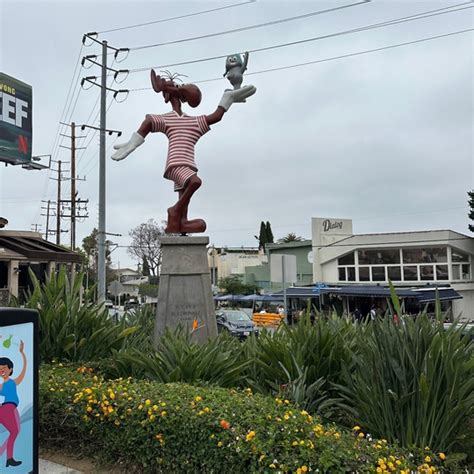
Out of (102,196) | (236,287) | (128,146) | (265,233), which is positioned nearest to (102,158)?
(102,196)

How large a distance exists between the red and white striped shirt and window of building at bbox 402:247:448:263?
76.8 ft

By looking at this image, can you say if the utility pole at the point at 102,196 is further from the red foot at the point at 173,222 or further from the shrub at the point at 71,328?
the shrub at the point at 71,328

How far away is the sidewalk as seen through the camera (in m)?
4.07

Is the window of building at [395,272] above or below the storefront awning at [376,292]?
above

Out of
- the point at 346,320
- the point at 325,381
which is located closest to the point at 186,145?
the point at 346,320

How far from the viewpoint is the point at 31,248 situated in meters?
19.8

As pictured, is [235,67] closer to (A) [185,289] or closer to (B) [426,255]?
(A) [185,289]

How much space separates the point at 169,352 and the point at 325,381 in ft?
5.40

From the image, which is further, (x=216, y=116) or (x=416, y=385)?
(x=216, y=116)

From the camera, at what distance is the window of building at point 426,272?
28.2 m

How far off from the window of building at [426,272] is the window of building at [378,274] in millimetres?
2297

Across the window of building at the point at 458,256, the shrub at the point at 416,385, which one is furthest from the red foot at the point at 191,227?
the window of building at the point at 458,256

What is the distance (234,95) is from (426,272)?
23.2 m

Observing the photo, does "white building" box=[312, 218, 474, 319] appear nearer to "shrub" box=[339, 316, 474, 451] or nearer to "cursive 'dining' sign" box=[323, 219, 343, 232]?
"cursive 'dining' sign" box=[323, 219, 343, 232]
